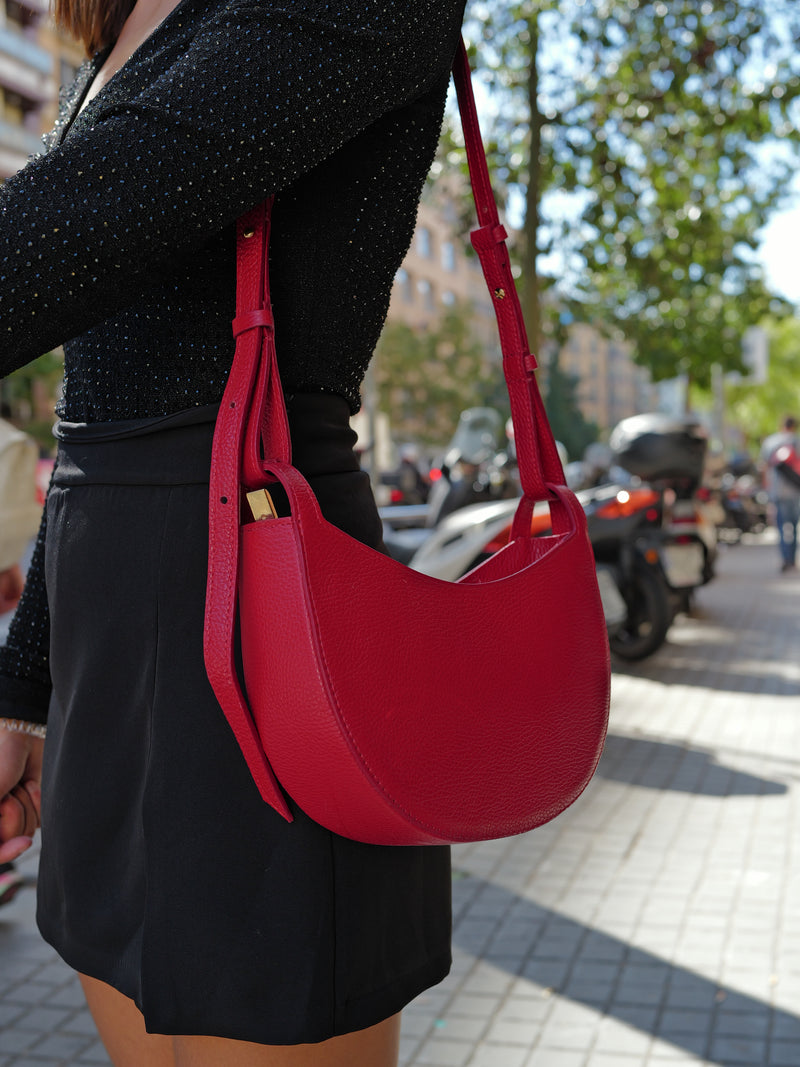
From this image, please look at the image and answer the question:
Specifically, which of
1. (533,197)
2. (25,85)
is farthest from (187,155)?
(25,85)

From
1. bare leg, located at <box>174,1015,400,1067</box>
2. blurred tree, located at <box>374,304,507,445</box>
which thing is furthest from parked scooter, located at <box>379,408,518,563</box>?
blurred tree, located at <box>374,304,507,445</box>

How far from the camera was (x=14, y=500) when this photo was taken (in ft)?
13.0

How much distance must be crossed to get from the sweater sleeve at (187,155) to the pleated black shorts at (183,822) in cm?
15

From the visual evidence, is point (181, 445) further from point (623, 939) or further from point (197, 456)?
point (623, 939)

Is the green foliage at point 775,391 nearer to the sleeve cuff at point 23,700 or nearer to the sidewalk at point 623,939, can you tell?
the sidewalk at point 623,939

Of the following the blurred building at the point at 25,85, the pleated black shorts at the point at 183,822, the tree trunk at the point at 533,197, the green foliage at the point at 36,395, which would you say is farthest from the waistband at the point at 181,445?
the blurred building at the point at 25,85

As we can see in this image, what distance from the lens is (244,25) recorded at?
0.90 metres

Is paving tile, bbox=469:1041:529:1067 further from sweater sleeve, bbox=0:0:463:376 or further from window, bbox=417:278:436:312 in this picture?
window, bbox=417:278:436:312

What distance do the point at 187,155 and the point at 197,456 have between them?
0.23 meters

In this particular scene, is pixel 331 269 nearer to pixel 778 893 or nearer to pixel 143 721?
pixel 143 721

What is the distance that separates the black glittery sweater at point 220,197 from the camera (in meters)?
0.85

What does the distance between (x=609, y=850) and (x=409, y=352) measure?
1472 inches

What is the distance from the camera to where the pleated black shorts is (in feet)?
3.11

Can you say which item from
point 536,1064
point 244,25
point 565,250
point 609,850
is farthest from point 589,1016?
point 565,250
